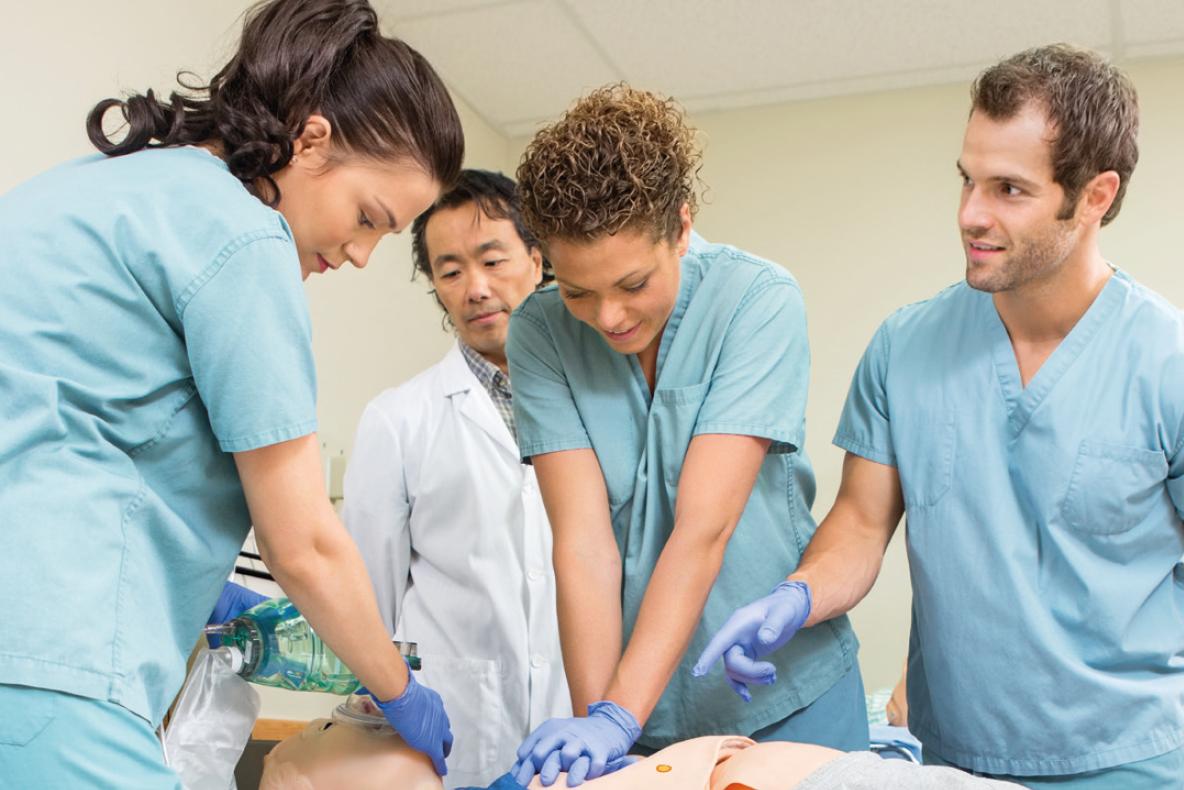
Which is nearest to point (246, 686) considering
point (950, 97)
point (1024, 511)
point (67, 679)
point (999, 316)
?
point (67, 679)

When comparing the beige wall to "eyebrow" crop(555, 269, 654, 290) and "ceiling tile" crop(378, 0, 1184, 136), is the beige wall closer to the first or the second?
"ceiling tile" crop(378, 0, 1184, 136)

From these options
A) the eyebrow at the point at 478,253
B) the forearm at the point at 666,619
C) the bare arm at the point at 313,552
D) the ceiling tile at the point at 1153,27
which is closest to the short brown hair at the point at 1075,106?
the forearm at the point at 666,619

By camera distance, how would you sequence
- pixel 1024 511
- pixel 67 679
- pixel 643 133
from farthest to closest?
pixel 1024 511 < pixel 643 133 < pixel 67 679

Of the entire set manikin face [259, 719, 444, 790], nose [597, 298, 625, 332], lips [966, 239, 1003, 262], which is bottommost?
A: manikin face [259, 719, 444, 790]

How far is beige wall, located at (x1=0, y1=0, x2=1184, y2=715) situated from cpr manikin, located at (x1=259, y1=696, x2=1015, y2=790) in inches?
67.4

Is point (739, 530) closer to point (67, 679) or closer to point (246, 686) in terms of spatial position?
point (246, 686)

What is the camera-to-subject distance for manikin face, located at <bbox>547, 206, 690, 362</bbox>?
118 centimetres

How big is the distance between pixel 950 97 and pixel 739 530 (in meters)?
2.92

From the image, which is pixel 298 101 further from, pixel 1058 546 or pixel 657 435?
pixel 1058 546

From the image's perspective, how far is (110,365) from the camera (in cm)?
86

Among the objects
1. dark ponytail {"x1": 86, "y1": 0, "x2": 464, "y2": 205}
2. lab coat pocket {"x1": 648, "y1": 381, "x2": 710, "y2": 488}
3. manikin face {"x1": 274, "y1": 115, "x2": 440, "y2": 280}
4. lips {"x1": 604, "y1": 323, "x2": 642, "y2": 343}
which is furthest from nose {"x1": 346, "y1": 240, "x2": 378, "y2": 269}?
lab coat pocket {"x1": 648, "y1": 381, "x2": 710, "y2": 488}

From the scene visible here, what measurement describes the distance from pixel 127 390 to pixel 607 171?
0.58 metres

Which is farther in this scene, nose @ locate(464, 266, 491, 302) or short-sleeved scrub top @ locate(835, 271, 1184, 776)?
nose @ locate(464, 266, 491, 302)

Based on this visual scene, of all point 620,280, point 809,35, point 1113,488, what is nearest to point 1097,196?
point 1113,488
